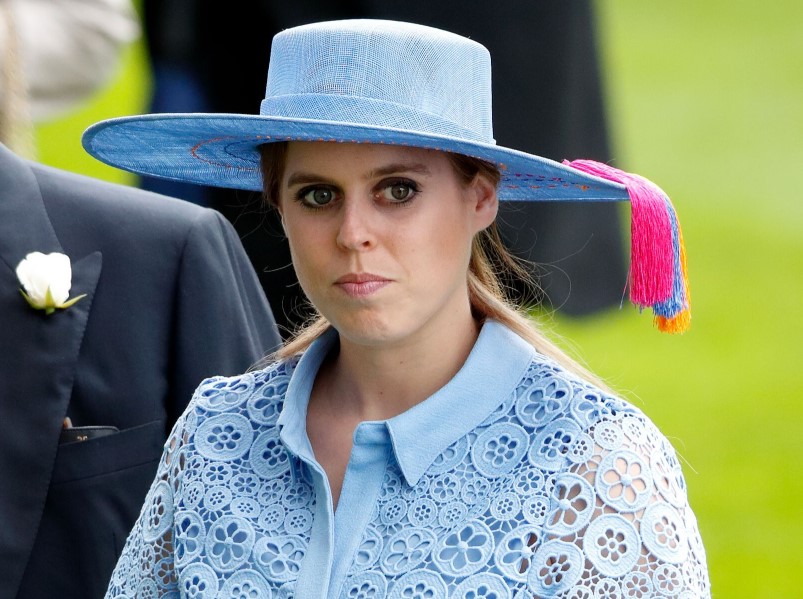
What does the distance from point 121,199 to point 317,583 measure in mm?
937

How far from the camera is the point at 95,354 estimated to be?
2.86 metres

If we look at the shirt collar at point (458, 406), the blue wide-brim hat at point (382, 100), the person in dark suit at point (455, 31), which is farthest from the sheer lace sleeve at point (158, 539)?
the person in dark suit at point (455, 31)

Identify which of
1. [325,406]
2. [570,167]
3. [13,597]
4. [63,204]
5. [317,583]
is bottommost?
[13,597]

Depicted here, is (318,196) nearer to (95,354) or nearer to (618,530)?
(618,530)

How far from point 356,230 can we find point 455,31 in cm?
187

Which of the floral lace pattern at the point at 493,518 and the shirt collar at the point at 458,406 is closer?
the floral lace pattern at the point at 493,518

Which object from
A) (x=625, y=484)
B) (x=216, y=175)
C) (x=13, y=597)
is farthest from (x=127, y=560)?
(x=625, y=484)

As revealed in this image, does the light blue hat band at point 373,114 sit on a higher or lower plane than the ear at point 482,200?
higher

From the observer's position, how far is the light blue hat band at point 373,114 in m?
2.26

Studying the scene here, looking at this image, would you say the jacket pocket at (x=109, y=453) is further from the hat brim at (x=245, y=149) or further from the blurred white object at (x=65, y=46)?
the blurred white object at (x=65, y=46)

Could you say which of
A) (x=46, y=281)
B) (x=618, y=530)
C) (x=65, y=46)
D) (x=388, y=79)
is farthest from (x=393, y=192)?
(x=65, y=46)

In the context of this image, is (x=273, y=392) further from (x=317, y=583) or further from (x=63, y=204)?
(x=63, y=204)

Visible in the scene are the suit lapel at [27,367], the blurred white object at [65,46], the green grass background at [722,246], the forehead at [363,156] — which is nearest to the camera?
the forehead at [363,156]

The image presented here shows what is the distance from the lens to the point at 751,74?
1565 cm
